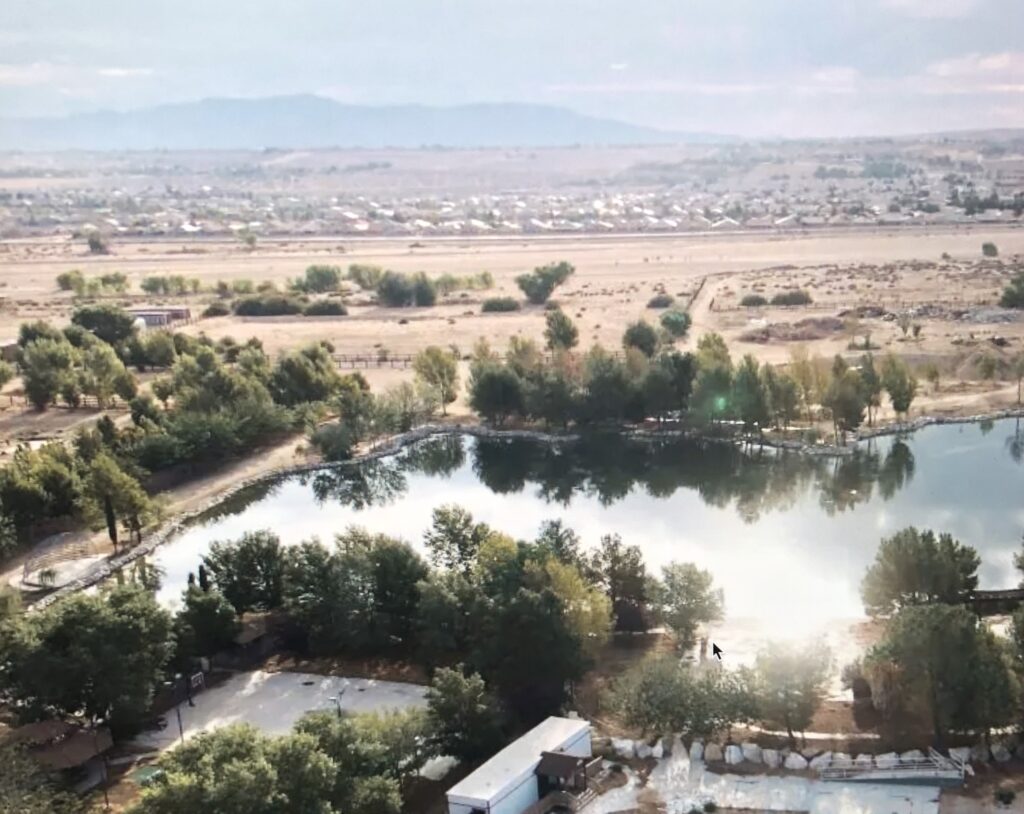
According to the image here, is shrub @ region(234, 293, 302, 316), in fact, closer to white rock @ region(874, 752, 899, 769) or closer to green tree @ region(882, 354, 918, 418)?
green tree @ region(882, 354, 918, 418)

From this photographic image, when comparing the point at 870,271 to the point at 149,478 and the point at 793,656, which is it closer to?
the point at 149,478

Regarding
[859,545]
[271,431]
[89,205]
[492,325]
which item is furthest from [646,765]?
[89,205]

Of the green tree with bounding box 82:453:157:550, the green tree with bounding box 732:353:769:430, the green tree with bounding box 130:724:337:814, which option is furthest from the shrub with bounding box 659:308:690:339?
the green tree with bounding box 130:724:337:814

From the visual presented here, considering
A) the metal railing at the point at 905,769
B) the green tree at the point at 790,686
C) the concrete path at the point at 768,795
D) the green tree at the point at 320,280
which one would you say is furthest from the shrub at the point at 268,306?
the metal railing at the point at 905,769

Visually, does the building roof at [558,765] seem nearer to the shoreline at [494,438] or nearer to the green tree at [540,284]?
the shoreline at [494,438]

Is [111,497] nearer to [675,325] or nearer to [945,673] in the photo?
[945,673]

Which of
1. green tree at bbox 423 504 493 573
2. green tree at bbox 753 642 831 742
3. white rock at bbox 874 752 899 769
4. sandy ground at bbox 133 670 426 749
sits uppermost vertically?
green tree at bbox 423 504 493 573
